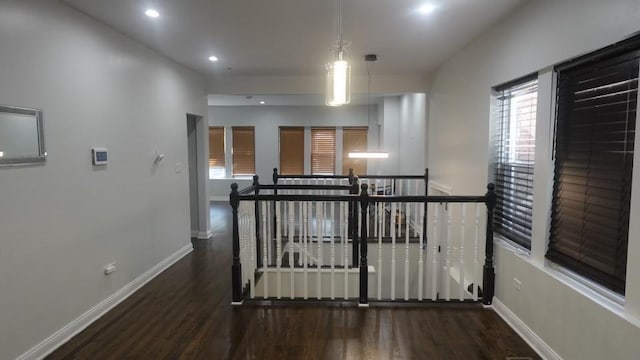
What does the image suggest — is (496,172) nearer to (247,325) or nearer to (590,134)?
(590,134)

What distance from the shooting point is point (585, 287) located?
87.7 inches

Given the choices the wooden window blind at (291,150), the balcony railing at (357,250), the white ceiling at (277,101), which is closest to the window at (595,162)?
the balcony railing at (357,250)

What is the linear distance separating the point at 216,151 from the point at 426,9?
27.0 feet

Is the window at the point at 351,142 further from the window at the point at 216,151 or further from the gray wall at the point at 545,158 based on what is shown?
the gray wall at the point at 545,158

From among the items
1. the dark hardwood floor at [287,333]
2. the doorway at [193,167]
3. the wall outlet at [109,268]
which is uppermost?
the doorway at [193,167]

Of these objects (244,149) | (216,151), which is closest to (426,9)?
(244,149)

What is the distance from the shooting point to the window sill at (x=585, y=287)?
192cm

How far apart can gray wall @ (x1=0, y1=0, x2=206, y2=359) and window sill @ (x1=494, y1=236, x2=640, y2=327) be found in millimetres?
3604

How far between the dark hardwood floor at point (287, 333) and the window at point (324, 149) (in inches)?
270

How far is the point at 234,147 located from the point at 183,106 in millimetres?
5139

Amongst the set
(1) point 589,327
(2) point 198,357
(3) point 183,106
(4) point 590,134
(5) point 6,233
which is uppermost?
(3) point 183,106

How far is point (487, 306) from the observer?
3.19 metres

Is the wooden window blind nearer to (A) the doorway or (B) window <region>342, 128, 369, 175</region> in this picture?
(B) window <region>342, 128, 369, 175</region>

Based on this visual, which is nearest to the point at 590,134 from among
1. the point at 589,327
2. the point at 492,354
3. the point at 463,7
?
the point at 589,327
